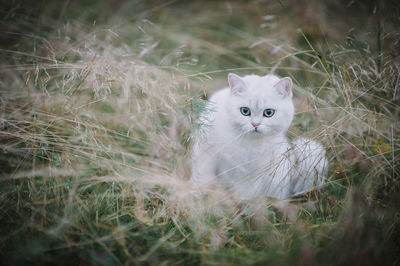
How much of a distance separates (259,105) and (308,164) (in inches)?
16.1

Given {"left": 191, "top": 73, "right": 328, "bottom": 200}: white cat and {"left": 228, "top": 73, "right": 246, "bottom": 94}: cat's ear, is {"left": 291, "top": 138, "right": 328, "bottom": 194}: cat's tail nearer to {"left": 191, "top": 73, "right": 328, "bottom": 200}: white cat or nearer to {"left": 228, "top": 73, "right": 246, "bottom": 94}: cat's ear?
{"left": 191, "top": 73, "right": 328, "bottom": 200}: white cat

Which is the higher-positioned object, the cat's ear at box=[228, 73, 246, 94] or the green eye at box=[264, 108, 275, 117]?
the cat's ear at box=[228, 73, 246, 94]

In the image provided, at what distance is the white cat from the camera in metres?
1.33

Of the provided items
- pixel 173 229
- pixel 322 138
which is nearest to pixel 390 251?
pixel 322 138

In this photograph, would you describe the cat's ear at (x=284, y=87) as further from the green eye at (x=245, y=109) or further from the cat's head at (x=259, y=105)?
the green eye at (x=245, y=109)

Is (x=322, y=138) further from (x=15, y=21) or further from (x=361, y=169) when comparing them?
(x=15, y=21)

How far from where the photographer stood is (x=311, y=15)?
86.7 inches

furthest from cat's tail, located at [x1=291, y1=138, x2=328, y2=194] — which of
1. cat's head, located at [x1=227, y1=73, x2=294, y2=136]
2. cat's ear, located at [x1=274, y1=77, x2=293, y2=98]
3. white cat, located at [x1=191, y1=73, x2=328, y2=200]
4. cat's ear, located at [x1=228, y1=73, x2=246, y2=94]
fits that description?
cat's ear, located at [x1=228, y1=73, x2=246, y2=94]

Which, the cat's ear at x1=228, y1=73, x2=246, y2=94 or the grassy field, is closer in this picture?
the grassy field

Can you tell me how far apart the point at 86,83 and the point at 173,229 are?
2.73 feet

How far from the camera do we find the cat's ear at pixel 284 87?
1328 millimetres

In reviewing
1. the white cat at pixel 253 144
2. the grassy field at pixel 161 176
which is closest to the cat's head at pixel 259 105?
the white cat at pixel 253 144

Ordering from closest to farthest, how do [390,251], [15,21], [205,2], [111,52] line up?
[390,251] < [111,52] < [15,21] < [205,2]

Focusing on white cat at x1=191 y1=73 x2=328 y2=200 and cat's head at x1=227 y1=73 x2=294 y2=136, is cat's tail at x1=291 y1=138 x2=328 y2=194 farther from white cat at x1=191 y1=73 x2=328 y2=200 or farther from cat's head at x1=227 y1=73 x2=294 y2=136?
cat's head at x1=227 y1=73 x2=294 y2=136
